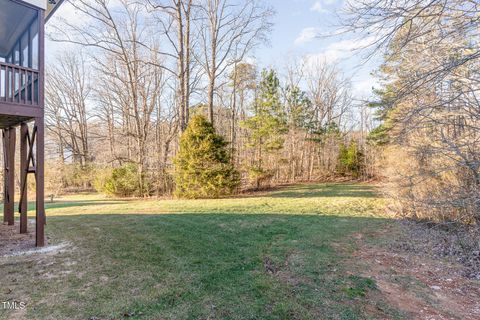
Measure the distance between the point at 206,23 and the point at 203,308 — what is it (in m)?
15.9

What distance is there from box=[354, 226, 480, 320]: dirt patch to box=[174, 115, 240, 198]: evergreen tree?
792 centimetres

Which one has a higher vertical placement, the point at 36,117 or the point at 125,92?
the point at 125,92

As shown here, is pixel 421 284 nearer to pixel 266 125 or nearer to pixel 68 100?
pixel 266 125

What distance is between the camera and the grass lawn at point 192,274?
2.68m

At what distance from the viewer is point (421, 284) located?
3.56 metres

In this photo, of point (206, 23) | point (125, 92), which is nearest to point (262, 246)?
point (206, 23)

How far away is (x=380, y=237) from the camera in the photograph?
5871 millimetres

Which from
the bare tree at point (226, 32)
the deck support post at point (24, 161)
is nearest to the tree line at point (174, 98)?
the bare tree at point (226, 32)

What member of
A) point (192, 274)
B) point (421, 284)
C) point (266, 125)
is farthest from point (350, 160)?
point (192, 274)

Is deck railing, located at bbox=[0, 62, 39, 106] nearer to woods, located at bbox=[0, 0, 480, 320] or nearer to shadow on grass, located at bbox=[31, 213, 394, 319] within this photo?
woods, located at bbox=[0, 0, 480, 320]

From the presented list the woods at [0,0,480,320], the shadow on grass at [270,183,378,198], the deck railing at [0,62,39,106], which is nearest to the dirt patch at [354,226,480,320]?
the woods at [0,0,480,320]

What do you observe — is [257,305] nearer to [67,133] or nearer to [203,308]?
[203,308]

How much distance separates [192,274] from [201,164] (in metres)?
8.68

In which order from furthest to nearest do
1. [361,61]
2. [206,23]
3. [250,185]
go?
[250,185]
[206,23]
[361,61]
